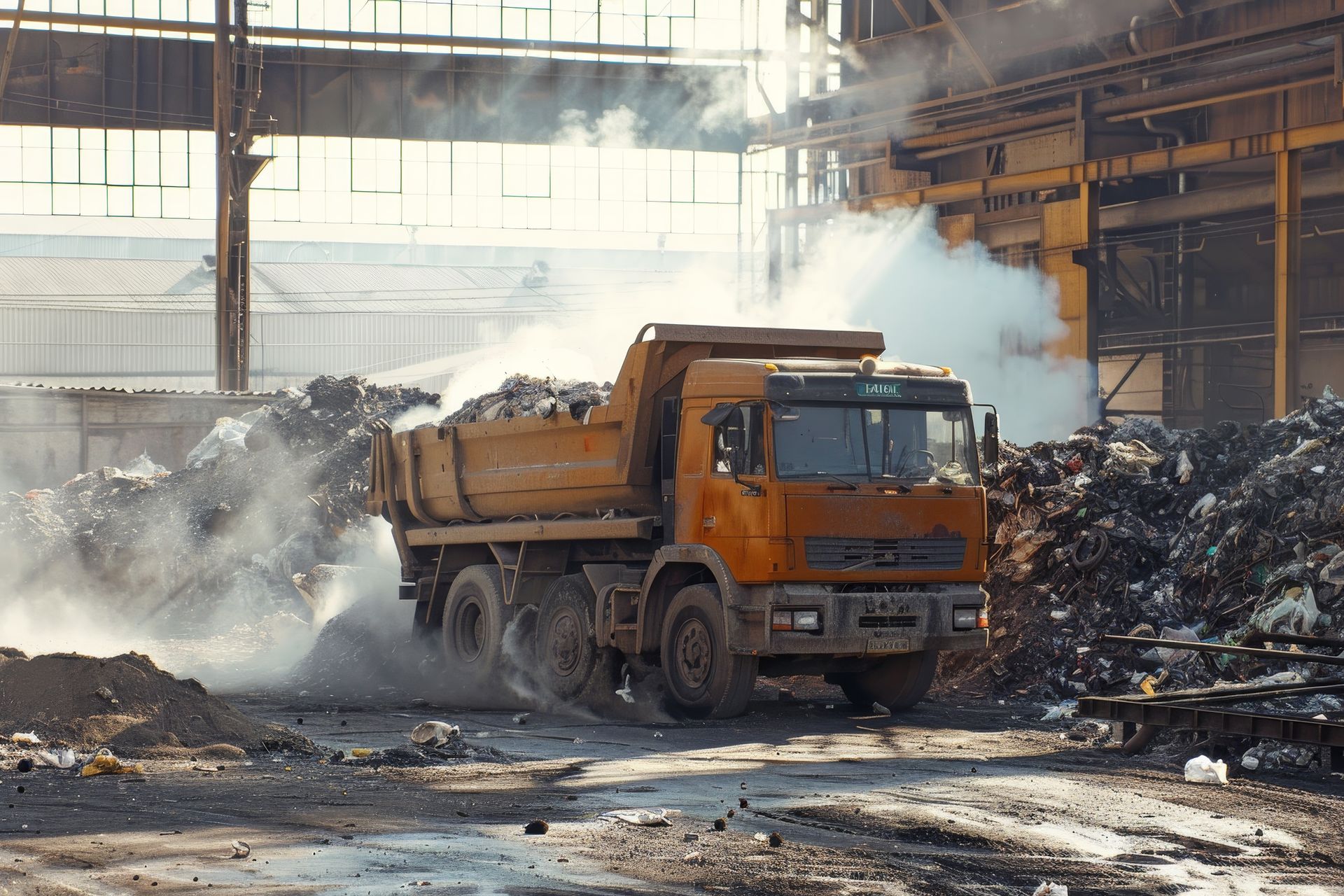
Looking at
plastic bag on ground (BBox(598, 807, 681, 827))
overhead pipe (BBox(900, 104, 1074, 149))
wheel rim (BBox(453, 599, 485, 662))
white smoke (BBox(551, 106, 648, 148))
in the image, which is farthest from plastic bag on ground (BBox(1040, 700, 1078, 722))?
white smoke (BBox(551, 106, 648, 148))

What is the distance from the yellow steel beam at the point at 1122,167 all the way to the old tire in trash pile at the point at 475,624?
15.5 m

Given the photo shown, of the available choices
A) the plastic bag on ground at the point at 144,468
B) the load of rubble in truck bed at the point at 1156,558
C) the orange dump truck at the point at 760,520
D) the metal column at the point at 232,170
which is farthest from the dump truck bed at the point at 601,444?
the metal column at the point at 232,170

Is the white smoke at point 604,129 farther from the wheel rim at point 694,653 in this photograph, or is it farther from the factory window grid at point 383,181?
the wheel rim at point 694,653

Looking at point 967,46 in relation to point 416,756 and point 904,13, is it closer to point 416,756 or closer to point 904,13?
point 904,13

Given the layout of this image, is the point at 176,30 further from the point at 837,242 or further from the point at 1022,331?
the point at 1022,331

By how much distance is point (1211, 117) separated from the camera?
2727cm

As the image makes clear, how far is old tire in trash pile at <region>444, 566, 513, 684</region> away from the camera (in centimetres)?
1361

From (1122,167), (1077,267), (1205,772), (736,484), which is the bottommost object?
(1205,772)

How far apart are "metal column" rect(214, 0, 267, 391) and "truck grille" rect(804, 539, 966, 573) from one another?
2334 cm

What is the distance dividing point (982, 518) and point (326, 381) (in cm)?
1635

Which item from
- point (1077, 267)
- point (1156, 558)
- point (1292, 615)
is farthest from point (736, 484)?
point (1077, 267)

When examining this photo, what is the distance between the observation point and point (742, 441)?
10.8 metres

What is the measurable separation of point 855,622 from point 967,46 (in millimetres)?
20304

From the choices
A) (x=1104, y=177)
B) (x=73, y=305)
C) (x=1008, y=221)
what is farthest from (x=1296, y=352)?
(x=73, y=305)
